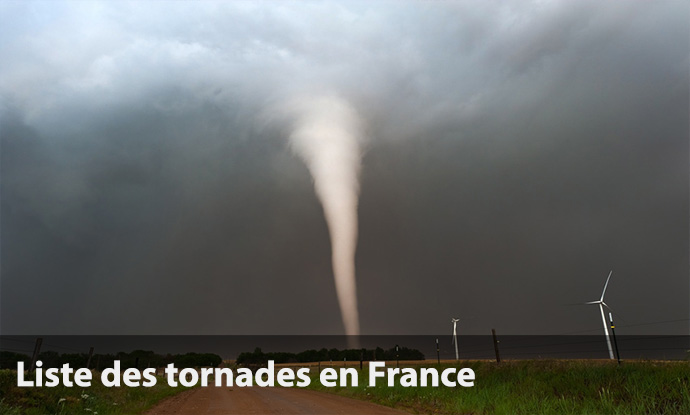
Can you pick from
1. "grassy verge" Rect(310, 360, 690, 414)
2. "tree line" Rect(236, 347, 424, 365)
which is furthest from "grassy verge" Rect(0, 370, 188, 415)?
"tree line" Rect(236, 347, 424, 365)

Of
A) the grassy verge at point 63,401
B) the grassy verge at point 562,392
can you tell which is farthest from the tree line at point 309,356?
the grassy verge at point 63,401

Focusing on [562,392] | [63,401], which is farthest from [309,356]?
[562,392]

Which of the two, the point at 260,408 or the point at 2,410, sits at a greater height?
the point at 2,410

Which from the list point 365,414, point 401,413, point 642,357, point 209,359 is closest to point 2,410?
point 365,414

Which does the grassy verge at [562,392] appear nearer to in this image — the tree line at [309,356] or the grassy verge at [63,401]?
the grassy verge at [63,401]

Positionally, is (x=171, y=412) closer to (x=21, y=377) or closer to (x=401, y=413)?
(x=21, y=377)

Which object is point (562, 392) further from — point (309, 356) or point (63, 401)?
point (309, 356)
